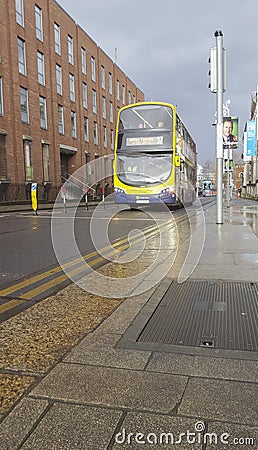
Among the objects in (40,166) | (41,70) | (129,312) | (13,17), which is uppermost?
(13,17)

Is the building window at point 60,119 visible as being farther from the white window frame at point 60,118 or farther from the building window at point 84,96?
the building window at point 84,96

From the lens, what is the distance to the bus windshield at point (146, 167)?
16.4 meters

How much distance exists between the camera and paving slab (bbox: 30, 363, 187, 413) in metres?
2.04

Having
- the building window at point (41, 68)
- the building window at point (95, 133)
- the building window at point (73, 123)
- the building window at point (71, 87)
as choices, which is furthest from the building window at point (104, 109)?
the building window at point (41, 68)

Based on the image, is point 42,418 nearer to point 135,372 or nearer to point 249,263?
point 135,372

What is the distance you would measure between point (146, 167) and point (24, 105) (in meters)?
16.5

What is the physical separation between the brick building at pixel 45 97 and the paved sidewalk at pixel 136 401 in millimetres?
25039

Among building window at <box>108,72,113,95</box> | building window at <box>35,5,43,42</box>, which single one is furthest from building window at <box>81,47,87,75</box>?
building window at <box>35,5,43,42</box>

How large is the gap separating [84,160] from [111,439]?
39.1 m

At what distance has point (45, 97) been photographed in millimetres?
31672

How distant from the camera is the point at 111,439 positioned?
1749 mm

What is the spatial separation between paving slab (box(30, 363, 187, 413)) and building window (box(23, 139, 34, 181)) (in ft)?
91.6

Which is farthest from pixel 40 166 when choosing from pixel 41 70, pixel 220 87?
pixel 220 87

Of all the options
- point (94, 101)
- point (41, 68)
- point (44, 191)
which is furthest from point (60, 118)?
point (94, 101)
